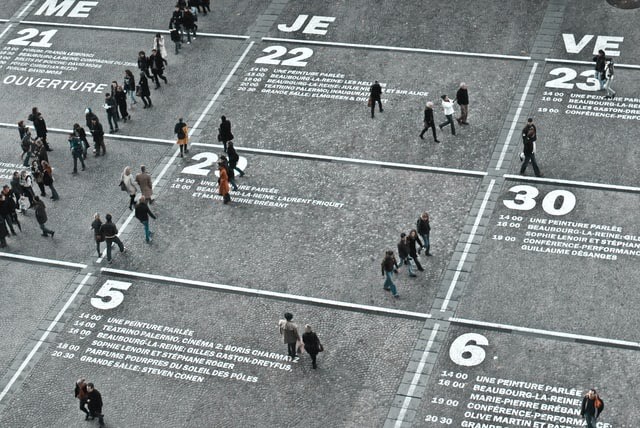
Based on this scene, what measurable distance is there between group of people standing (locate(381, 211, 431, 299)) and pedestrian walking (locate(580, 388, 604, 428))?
7.36 meters

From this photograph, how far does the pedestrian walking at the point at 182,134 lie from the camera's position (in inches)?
1700

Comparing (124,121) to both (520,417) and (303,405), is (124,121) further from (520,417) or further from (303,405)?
(520,417)

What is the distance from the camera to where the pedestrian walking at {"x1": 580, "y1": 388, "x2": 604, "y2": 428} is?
31.2m

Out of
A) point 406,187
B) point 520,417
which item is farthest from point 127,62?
point 520,417

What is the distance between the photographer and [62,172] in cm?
4441

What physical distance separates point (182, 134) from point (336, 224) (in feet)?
22.1

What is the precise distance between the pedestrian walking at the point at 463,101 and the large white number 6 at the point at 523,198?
12.9 feet

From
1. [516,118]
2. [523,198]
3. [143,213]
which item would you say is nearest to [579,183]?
[523,198]

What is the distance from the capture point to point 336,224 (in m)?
40.4

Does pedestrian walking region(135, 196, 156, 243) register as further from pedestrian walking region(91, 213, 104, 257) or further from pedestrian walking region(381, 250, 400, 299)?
pedestrian walking region(381, 250, 400, 299)

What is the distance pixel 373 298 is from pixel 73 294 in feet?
30.1

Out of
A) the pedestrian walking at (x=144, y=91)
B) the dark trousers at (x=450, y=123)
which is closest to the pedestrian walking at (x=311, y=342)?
the dark trousers at (x=450, y=123)

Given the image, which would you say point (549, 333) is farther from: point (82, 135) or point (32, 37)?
point (32, 37)

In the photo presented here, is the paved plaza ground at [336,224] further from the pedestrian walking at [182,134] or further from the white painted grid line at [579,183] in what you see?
the pedestrian walking at [182,134]
